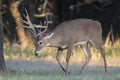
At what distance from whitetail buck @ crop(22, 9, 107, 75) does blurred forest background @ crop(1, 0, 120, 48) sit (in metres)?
8.10

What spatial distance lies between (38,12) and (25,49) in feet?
13.4

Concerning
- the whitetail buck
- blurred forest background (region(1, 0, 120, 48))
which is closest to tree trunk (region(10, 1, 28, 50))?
blurred forest background (region(1, 0, 120, 48))

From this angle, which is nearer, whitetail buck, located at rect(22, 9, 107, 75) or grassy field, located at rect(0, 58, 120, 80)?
grassy field, located at rect(0, 58, 120, 80)

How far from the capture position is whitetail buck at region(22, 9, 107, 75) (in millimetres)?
13094

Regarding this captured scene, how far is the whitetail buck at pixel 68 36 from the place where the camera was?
13094 millimetres

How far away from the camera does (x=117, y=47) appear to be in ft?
64.8

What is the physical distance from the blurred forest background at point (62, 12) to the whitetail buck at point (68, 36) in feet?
26.6

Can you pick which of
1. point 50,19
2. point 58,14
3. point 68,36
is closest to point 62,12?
point 58,14

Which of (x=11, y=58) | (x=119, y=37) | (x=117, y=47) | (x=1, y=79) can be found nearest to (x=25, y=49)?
(x=11, y=58)

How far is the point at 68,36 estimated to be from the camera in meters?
13.3

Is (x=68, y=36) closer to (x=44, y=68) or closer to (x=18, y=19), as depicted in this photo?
(x=44, y=68)

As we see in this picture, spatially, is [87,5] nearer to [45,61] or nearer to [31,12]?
[31,12]

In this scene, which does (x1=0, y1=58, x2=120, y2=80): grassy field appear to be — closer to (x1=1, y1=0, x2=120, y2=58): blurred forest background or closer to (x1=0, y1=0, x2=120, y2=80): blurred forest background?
(x1=0, y1=0, x2=120, y2=80): blurred forest background

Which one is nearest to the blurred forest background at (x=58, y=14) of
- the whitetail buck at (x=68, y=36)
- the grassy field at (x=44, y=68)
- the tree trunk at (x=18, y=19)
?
the tree trunk at (x=18, y=19)
